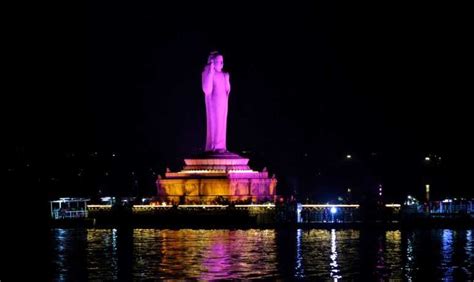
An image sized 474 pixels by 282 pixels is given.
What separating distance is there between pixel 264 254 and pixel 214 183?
70.3ft

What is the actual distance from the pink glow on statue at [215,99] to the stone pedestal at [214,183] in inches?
86.4

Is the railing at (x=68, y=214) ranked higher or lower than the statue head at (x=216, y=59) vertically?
lower

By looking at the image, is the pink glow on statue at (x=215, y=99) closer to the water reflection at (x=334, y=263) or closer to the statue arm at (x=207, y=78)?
the statue arm at (x=207, y=78)

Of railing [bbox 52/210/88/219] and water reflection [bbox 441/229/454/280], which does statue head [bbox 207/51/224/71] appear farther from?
water reflection [bbox 441/229/454/280]

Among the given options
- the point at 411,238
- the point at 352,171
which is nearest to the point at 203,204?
the point at 411,238

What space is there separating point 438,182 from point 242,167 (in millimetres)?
21883

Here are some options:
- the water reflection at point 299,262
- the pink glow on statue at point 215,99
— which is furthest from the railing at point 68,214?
the water reflection at point 299,262

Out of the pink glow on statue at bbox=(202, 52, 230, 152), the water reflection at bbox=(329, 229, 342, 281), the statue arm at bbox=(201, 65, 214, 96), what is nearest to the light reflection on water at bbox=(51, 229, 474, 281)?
the water reflection at bbox=(329, 229, 342, 281)

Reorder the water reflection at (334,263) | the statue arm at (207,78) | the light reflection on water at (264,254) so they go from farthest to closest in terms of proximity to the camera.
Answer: the statue arm at (207,78), the light reflection on water at (264,254), the water reflection at (334,263)

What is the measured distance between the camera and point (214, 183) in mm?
50938

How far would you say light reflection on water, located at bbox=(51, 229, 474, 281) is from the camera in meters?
24.8

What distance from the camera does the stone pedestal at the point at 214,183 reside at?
50844mm

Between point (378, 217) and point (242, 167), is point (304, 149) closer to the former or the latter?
point (242, 167)

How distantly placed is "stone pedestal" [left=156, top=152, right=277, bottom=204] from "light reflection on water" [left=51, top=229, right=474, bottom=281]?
994 centimetres
